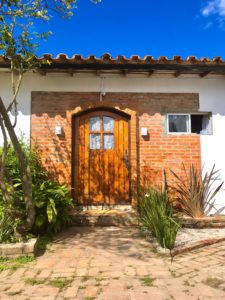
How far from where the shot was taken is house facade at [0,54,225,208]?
680 centimetres

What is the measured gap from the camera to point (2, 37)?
450 cm

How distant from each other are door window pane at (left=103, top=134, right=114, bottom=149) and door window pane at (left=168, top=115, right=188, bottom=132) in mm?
1401

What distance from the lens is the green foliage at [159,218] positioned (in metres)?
4.57

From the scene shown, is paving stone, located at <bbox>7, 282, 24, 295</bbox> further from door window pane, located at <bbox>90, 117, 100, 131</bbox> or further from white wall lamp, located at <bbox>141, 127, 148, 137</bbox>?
white wall lamp, located at <bbox>141, 127, 148, 137</bbox>

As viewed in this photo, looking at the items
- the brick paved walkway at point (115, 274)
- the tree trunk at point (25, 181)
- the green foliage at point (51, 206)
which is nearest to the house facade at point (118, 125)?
the green foliage at point (51, 206)

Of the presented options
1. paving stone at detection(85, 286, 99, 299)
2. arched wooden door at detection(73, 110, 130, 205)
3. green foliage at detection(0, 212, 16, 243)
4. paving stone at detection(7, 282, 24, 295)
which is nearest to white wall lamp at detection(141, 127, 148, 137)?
arched wooden door at detection(73, 110, 130, 205)

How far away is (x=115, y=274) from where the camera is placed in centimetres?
372

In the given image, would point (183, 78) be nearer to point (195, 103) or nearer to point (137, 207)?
point (195, 103)

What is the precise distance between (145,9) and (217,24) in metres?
2.71

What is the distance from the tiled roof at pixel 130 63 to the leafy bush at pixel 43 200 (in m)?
1.88

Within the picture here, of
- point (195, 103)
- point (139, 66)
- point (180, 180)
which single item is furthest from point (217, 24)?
point (180, 180)

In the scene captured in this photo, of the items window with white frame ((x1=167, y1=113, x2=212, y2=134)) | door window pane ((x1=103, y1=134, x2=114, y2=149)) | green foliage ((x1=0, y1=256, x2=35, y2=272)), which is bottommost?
green foliage ((x1=0, y1=256, x2=35, y2=272))

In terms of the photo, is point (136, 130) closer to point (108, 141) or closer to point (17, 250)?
point (108, 141)

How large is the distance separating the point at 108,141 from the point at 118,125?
17.4 inches
